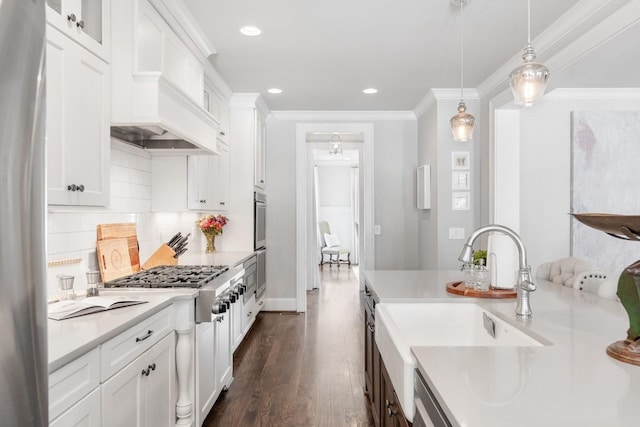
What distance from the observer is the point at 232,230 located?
4570mm

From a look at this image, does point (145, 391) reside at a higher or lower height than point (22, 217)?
lower

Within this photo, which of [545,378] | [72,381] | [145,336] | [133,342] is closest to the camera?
[545,378]

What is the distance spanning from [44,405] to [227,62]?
11.4 feet

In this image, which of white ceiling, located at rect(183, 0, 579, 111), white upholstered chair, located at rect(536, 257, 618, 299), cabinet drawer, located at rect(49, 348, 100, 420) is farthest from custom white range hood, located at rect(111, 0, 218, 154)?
white upholstered chair, located at rect(536, 257, 618, 299)

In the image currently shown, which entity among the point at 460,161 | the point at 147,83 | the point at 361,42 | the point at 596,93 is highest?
the point at 361,42

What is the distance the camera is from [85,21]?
1.86 m

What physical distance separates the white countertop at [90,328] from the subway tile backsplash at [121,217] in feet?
1.41

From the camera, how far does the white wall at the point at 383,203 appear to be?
5.31 meters

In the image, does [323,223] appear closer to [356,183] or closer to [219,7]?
[356,183]

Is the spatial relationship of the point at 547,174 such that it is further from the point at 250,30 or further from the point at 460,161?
the point at 250,30

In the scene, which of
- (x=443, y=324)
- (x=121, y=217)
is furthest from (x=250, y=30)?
(x=443, y=324)

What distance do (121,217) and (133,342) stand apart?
4.20 feet

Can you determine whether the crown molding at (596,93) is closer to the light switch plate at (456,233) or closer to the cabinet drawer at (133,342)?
the light switch plate at (456,233)

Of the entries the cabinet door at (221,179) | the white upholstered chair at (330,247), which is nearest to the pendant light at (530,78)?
the cabinet door at (221,179)
